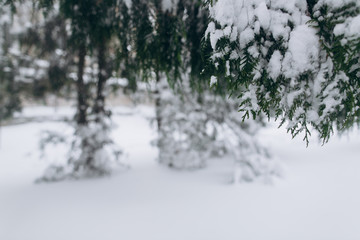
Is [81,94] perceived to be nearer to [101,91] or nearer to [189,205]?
[101,91]

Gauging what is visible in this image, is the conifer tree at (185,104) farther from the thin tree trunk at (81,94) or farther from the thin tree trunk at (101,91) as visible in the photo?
the thin tree trunk at (81,94)

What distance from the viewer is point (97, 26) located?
3.27 metres

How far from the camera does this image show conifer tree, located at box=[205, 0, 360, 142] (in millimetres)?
1514

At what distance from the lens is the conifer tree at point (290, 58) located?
4.97ft

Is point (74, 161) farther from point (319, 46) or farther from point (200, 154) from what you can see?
point (319, 46)

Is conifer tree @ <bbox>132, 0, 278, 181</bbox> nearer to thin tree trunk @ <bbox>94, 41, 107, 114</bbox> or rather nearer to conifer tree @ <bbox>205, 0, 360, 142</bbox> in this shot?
conifer tree @ <bbox>205, 0, 360, 142</bbox>

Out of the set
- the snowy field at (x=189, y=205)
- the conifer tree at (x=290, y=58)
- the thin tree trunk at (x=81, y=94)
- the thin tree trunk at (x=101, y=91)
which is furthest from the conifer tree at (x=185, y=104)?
the thin tree trunk at (x=81, y=94)

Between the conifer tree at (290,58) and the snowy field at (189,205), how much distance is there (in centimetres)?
207

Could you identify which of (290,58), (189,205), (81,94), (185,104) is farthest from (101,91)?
(290,58)

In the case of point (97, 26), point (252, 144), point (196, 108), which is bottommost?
point (252, 144)

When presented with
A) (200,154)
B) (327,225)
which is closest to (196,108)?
(200,154)

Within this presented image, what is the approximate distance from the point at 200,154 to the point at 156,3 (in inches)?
187

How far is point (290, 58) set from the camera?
1.56 m

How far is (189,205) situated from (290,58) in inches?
144
